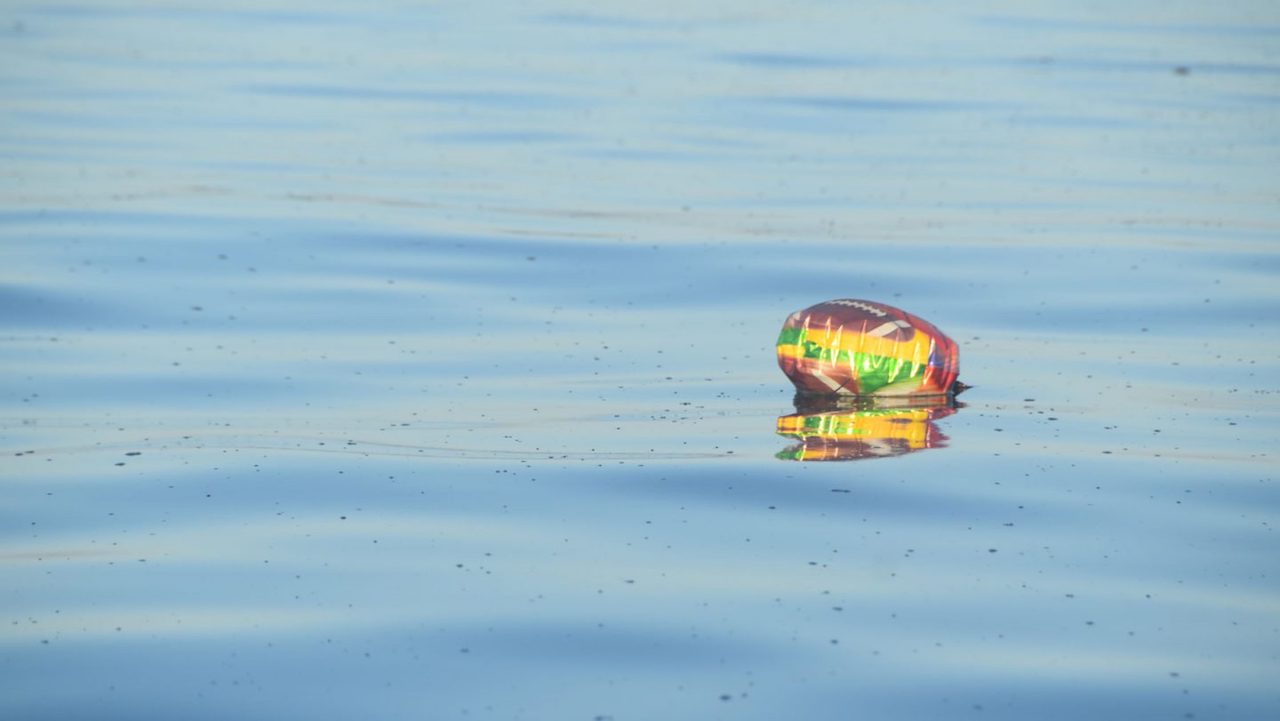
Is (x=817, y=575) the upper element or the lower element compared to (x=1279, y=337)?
lower

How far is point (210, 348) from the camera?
15.1 metres

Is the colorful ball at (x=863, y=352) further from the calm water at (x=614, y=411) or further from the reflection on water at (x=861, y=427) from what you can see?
the calm water at (x=614, y=411)

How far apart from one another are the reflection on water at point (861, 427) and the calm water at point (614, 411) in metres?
0.17

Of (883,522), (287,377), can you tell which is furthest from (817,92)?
(883,522)

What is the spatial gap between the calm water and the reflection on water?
0.57 feet

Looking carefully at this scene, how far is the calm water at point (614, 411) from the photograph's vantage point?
8.53 meters

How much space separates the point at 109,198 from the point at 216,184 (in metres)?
1.44

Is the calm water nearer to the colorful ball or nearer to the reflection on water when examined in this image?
the reflection on water

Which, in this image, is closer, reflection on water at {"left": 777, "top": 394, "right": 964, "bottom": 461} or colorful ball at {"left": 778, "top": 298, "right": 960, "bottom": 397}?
reflection on water at {"left": 777, "top": 394, "right": 964, "bottom": 461}

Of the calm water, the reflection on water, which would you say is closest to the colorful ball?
the reflection on water

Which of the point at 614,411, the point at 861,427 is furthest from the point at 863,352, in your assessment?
the point at 614,411

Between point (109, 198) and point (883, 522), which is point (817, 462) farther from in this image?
point (109, 198)

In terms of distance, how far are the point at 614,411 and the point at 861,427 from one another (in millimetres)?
1656

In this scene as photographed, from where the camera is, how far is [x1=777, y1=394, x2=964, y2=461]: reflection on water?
39.1 feet
